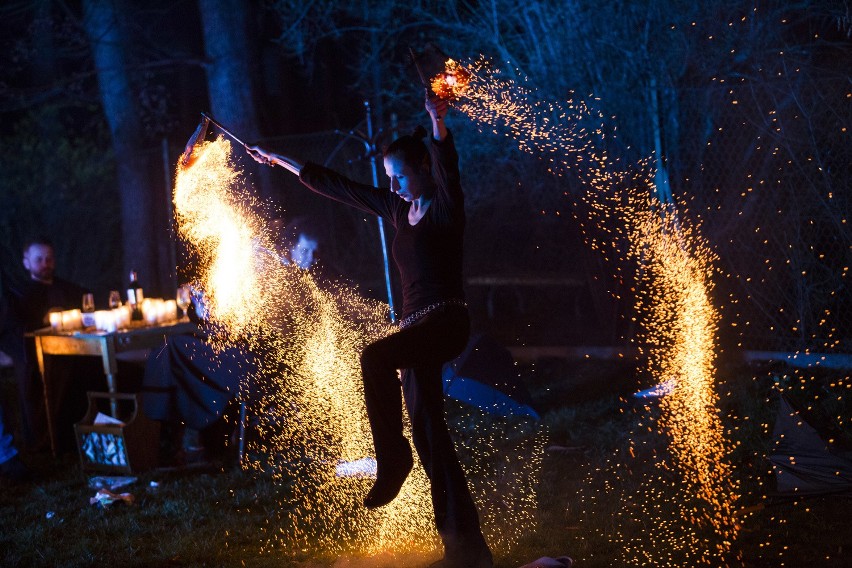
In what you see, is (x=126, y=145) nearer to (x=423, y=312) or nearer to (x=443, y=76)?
(x=443, y=76)

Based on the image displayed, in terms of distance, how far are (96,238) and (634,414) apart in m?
11.3

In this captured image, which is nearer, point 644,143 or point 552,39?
point 644,143

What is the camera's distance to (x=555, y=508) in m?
5.07

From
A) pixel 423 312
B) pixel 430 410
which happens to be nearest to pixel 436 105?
pixel 423 312

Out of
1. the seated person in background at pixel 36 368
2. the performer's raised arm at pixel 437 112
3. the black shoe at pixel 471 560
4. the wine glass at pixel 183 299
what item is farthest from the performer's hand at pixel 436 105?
the seated person in background at pixel 36 368

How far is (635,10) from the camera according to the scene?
8883 millimetres

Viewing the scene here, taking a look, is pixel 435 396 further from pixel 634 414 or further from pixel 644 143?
pixel 644 143

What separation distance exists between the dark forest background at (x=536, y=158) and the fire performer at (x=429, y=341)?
171 inches

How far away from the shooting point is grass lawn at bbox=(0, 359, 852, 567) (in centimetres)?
445

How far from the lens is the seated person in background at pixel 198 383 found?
6.55 metres

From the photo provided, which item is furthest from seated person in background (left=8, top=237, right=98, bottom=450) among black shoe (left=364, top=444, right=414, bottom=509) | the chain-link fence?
the chain-link fence

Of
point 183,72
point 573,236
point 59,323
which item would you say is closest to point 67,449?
point 59,323

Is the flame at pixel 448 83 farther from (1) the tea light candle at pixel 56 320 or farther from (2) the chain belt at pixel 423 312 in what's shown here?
(1) the tea light candle at pixel 56 320

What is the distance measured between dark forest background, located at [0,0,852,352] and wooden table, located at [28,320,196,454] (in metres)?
2.47
